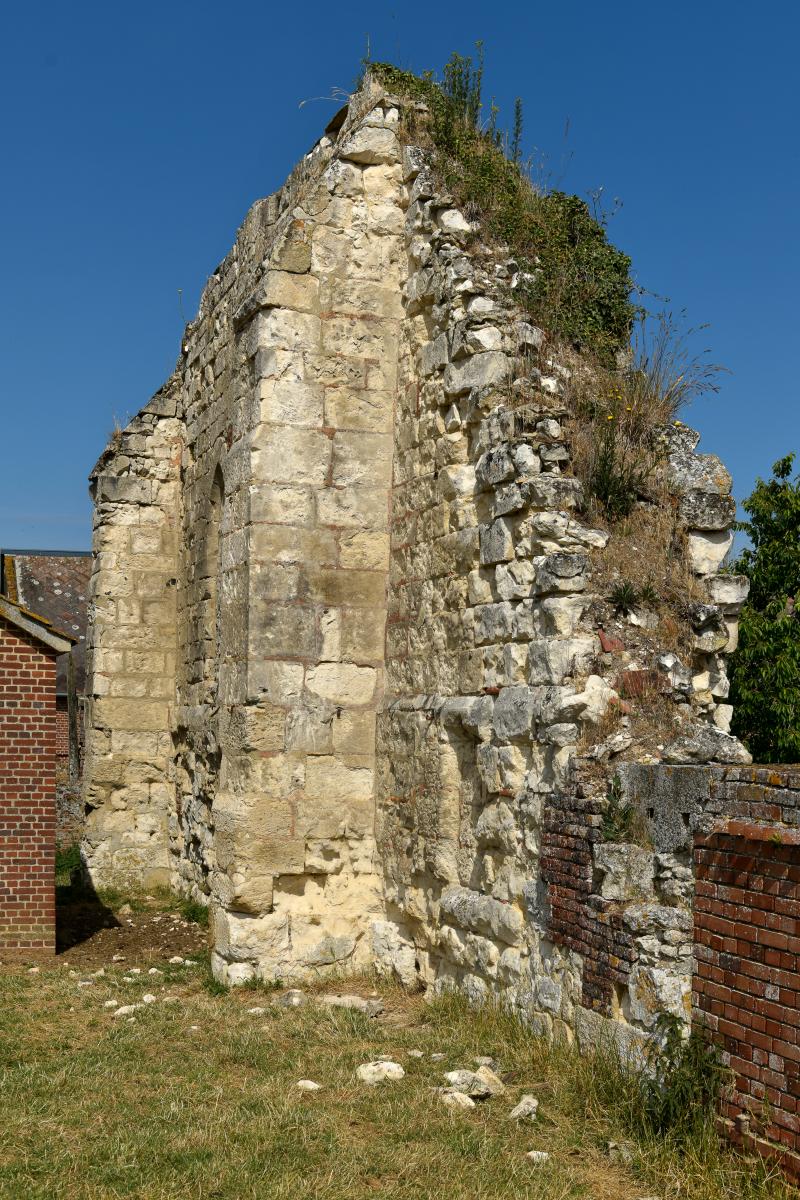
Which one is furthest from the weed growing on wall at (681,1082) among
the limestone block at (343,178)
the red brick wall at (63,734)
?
the red brick wall at (63,734)

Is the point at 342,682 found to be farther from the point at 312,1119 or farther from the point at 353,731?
the point at 312,1119

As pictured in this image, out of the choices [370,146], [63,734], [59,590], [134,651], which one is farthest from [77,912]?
[59,590]

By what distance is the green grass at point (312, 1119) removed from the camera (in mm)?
4695

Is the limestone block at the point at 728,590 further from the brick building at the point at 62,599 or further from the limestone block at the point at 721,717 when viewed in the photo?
the brick building at the point at 62,599

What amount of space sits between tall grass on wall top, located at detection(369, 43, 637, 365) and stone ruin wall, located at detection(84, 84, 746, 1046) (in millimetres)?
230

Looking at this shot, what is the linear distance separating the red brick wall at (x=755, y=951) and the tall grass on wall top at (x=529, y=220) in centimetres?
400

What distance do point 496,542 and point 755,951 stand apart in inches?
122

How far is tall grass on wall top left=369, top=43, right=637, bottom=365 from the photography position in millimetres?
8148

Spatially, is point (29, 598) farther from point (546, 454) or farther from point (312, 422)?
point (546, 454)

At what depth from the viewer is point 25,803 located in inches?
397

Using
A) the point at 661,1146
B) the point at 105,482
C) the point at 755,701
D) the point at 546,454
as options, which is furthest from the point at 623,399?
the point at 105,482

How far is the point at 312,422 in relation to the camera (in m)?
8.70

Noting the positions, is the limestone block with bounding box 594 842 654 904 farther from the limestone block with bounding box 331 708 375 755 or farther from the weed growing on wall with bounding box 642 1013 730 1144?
the limestone block with bounding box 331 708 375 755

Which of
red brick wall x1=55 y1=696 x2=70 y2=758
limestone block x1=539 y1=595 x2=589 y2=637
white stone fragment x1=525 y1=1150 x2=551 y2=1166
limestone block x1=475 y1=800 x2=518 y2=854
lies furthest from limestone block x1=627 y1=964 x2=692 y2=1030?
red brick wall x1=55 y1=696 x2=70 y2=758
